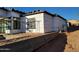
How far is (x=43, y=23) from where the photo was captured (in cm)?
504

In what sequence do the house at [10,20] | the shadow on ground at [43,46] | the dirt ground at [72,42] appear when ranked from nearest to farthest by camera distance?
the shadow on ground at [43,46] → the dirt ground at [72,42] → the house at [10,20]

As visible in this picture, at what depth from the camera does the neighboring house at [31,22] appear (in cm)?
493

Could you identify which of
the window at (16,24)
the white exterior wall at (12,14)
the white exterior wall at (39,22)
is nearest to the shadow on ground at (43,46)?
the white exterior wall at (39,22)

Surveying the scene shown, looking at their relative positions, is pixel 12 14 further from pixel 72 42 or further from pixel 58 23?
pixel 72 42

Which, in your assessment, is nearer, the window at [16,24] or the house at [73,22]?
the house at [73,22]

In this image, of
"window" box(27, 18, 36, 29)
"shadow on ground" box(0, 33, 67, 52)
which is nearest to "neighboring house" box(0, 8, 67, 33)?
"window" box(27, 18, 36, 29)

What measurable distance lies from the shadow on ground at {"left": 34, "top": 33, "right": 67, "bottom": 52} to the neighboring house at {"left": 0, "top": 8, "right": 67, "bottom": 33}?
20 cm

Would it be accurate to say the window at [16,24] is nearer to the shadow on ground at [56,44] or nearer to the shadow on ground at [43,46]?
the shadow on ground at [43,46]

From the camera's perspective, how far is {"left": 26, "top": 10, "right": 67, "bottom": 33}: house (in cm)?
495

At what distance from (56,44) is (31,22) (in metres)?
0.79

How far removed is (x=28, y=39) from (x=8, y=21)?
2.15 ft

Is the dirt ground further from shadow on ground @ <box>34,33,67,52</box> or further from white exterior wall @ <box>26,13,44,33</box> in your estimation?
white exterior wall @ <box>26,13,44,33</box>

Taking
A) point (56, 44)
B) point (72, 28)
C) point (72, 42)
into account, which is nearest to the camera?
point (72, 42)

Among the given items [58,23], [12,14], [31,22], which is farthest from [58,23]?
[12,14]
